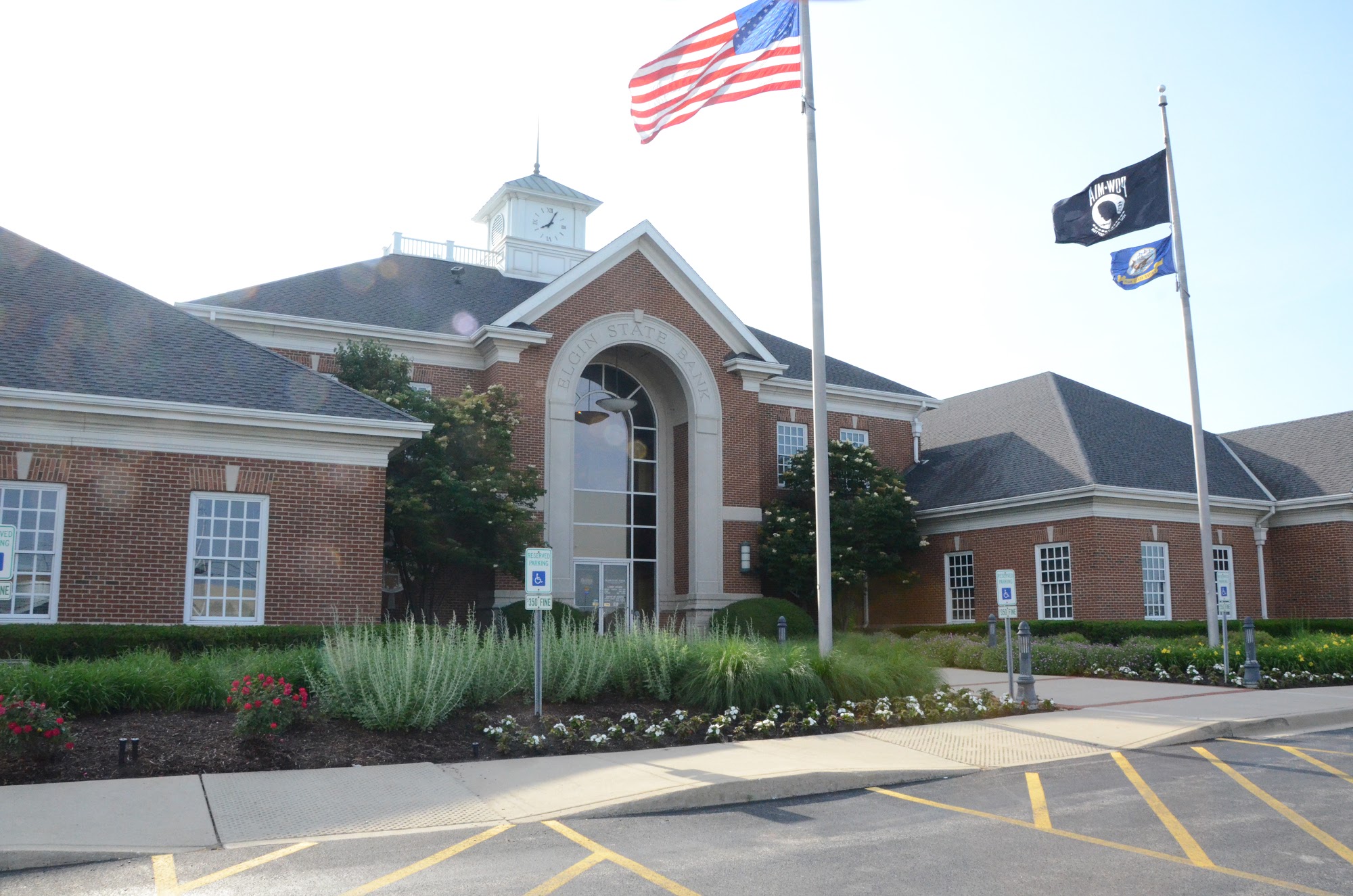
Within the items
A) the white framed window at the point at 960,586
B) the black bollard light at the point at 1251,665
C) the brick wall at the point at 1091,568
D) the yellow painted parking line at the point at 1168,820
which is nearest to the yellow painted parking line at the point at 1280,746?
the yellow painted parking line at the point at 1168,820

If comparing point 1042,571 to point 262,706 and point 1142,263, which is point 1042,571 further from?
point 262,706

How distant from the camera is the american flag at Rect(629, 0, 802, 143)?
16.0 meters

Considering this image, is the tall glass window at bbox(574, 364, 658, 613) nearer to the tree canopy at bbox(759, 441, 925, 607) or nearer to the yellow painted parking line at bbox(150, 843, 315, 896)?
the tree canopy at bbox(759, 441, 925, 607)

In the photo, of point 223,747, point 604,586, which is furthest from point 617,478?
point 223,747

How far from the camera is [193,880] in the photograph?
6289mm

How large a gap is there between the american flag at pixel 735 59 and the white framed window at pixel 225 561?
9.28 meters

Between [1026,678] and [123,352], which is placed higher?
[123,352]

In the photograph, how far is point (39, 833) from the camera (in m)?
7.14

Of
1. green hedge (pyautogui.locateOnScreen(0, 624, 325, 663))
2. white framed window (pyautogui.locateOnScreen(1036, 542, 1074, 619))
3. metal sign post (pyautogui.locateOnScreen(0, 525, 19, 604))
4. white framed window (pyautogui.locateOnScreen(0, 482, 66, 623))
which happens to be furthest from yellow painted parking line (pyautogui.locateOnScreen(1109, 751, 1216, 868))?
white framed window (pyautogui.locateOnScreen(1036, 542, 1074, 619))

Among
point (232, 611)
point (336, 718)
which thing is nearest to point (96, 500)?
point (232, 611)

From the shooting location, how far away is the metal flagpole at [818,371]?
49.8 ft

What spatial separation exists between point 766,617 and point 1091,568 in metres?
7.76

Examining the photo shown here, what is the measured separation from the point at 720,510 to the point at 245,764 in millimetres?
18772

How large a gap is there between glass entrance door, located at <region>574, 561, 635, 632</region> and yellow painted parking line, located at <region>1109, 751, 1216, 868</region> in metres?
17.7
